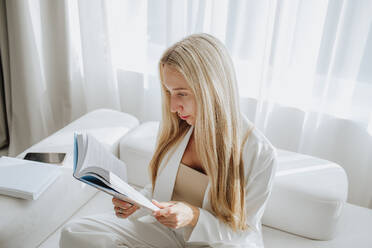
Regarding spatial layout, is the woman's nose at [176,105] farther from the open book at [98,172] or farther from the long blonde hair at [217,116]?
the open book at [98,172]

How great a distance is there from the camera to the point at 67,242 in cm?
123

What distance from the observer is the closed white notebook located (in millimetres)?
1315

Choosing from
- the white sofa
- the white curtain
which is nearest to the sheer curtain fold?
the white curtain

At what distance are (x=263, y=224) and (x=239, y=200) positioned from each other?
43 cm

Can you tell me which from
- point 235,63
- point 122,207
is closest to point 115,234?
point 122,207

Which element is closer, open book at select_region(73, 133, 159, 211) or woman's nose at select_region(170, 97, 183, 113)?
open book at select_region(73, 133, 159, 211)

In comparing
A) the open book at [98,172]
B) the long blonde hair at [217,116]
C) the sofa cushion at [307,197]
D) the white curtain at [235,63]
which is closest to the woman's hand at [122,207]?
the open book at [98,172]

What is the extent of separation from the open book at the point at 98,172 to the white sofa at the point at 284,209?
448 mm

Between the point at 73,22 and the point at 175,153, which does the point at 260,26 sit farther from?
the point at 73,22

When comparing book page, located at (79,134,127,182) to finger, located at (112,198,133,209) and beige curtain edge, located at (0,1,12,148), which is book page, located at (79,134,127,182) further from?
beige curtain edge, located at (0,1,12,148)

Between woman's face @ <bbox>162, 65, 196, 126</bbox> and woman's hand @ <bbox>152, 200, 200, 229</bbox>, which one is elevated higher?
woman's face @ <bbox>162, 65, 196, 126</bbox>

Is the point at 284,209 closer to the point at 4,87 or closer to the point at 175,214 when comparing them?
the point at 175,214

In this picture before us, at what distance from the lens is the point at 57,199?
4.74 feet

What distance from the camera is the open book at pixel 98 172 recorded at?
3.00 feet
